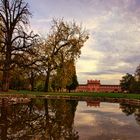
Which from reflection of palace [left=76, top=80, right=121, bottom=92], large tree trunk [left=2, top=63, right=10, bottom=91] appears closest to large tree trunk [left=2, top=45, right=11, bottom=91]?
large tree trunk [left=2, top=63, right=10, bottom=91]

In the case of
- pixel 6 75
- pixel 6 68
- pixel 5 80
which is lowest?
pixel 5 80

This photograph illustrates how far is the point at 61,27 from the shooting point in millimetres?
54875

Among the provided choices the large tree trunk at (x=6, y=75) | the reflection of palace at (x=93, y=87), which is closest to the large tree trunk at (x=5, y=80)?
the large tree trunk at (x=6, y=75)

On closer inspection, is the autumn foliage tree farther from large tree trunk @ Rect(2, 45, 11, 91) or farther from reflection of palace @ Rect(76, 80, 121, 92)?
reflection of palace @ Rect(76, 80, 121, 92)

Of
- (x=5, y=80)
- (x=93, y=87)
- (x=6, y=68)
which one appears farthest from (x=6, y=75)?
(x=93, y=87)

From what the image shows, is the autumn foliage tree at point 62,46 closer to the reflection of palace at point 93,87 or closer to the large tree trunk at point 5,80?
the large tree trunk at point 5,80

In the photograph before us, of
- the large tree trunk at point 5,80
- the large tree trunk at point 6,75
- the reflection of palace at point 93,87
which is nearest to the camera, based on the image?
the large tree trunk at point 6,75

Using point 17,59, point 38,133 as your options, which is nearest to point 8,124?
point 38,133

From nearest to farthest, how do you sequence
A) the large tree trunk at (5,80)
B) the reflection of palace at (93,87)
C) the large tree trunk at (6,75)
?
the large tree trunk at (6,75), the large tree trunk at (5,80), the reflection of palace at (93,87)

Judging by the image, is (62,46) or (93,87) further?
(93,87)

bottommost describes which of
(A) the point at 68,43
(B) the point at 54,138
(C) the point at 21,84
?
(B) the point at 54,138

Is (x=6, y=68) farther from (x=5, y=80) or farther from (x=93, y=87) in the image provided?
(x=93, y=87)

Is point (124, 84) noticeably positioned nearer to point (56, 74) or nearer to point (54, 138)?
point (56, 74)

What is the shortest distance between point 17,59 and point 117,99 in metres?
15.0
